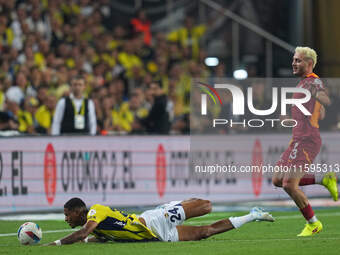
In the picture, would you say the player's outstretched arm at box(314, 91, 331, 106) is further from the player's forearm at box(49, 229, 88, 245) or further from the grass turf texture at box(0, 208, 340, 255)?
the player's forearm at box(49, 229, 88, 245)

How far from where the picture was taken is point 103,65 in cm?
2070

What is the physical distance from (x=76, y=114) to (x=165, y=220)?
6.07 m

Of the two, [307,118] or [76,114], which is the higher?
[76,114]

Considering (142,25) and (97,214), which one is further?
(142,25)

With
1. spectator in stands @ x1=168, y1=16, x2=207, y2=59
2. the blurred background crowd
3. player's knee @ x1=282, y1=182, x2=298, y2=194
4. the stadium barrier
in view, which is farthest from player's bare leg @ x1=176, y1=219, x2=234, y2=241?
spectator in stands @ x1=168, y1=16, x2=207, y2=59

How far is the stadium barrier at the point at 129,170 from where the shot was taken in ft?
51.1

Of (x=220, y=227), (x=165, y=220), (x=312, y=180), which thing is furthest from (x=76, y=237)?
(x=312, y=180)

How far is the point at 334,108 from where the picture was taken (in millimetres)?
18312

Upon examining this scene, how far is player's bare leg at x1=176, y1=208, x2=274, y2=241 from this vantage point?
10648 millimetres

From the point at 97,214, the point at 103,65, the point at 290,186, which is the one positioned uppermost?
the point at 103,65

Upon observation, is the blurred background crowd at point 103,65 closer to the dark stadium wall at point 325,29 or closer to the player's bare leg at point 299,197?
the dark stadium wall at point 325,29

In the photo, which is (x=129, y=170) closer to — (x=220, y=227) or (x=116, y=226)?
(x=220, y=227)

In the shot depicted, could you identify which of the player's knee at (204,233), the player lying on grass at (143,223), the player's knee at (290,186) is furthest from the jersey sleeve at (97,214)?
the player's knee at (290,186)

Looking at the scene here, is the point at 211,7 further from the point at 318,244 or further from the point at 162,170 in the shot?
the point at 318,244
